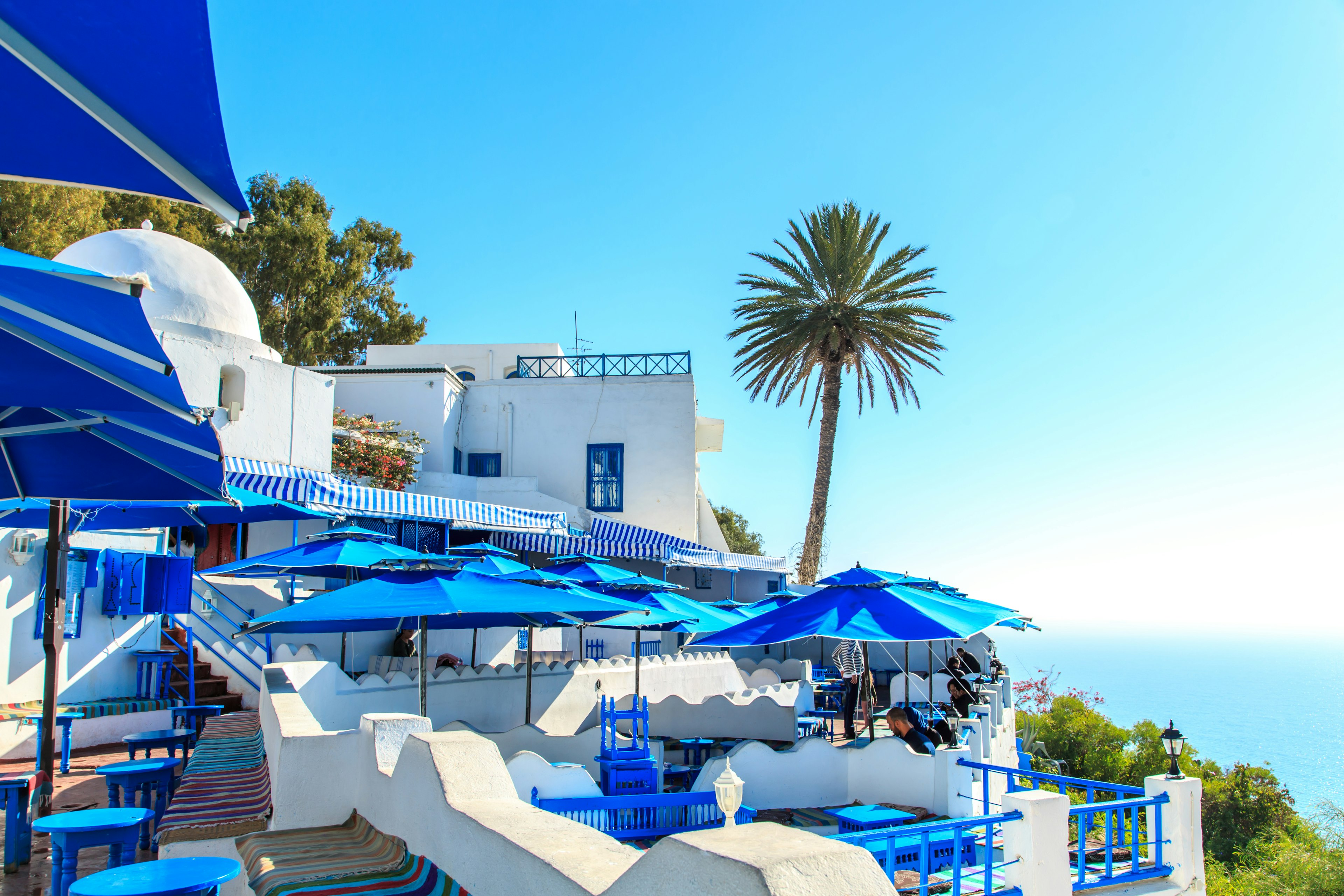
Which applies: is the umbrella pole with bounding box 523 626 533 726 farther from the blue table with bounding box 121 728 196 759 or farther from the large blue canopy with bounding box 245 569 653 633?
the blue table with bounding box 121 728 196 759

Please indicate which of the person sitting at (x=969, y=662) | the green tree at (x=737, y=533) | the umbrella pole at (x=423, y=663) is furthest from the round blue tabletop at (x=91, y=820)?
the green tree at (x=737, y=533)

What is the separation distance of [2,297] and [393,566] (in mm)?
6443

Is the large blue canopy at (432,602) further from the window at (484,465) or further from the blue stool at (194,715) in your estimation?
the window at (484,465)

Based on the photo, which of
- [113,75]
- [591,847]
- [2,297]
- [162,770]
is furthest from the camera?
[162,770]

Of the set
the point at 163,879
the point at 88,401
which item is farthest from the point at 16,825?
the point at 88,401

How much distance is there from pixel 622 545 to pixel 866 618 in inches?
649

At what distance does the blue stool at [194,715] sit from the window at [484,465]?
1770 cm

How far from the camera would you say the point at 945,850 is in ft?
25.3

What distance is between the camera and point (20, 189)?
24.2 m

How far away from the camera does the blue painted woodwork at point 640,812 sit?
700cm

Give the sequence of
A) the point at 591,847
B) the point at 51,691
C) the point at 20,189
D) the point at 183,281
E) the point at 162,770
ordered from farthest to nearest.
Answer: the point at 20,189 → the point at 183,281 → the point at 162,770 → the point at 51,691 → the point at 591,847

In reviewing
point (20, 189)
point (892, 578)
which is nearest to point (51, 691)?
point (892, 578)

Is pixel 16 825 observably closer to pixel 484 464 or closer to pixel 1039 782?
pixel 1039 782

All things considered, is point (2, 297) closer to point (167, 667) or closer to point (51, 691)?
point (51, 691)
